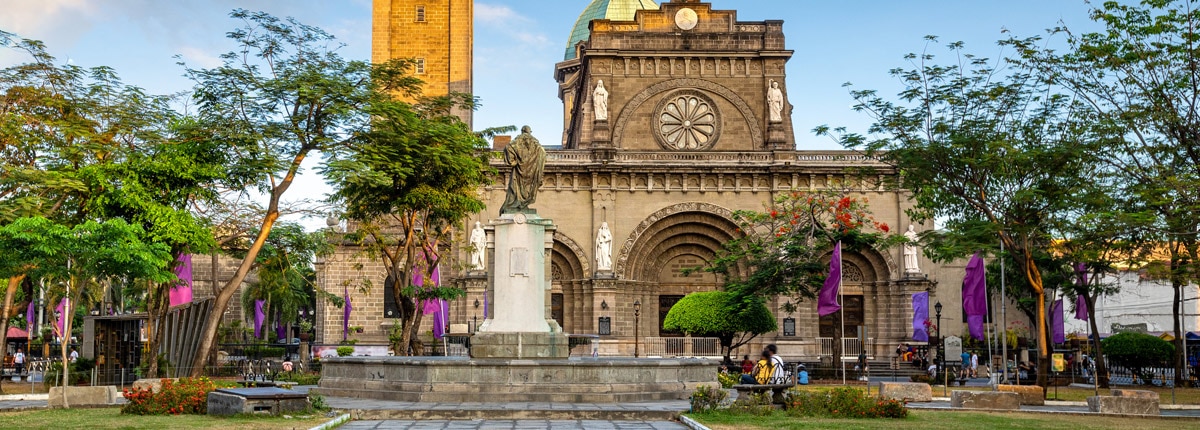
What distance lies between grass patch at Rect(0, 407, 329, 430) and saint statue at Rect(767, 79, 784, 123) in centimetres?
3512

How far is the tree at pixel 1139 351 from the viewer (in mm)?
36344

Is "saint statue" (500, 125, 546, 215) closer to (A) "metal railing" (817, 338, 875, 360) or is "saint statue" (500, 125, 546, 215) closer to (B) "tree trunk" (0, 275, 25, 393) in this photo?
(B) "tree trunk" (0, 275, 25, 393)

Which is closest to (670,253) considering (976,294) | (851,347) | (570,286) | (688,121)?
(570,286)

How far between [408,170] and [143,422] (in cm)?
1365

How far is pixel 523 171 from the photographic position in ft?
72.1

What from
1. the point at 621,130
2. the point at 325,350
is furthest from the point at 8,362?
the point at 621,130

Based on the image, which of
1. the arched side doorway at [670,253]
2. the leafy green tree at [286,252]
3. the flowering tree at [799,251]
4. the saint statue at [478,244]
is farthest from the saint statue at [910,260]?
the leafy green tree at [286,252]

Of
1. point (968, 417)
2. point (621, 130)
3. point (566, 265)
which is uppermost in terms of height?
point (621, 130)

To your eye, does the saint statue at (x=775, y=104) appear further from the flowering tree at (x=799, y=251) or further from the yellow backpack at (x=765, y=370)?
the yellow backpack at (x=765, y=370)

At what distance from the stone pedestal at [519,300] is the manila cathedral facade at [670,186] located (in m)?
26.5

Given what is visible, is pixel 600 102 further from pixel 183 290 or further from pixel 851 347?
pixel 183 290

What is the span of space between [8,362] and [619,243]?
2521cm

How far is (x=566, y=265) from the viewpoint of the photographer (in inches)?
1957

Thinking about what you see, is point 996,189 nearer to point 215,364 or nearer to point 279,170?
point 279,170
